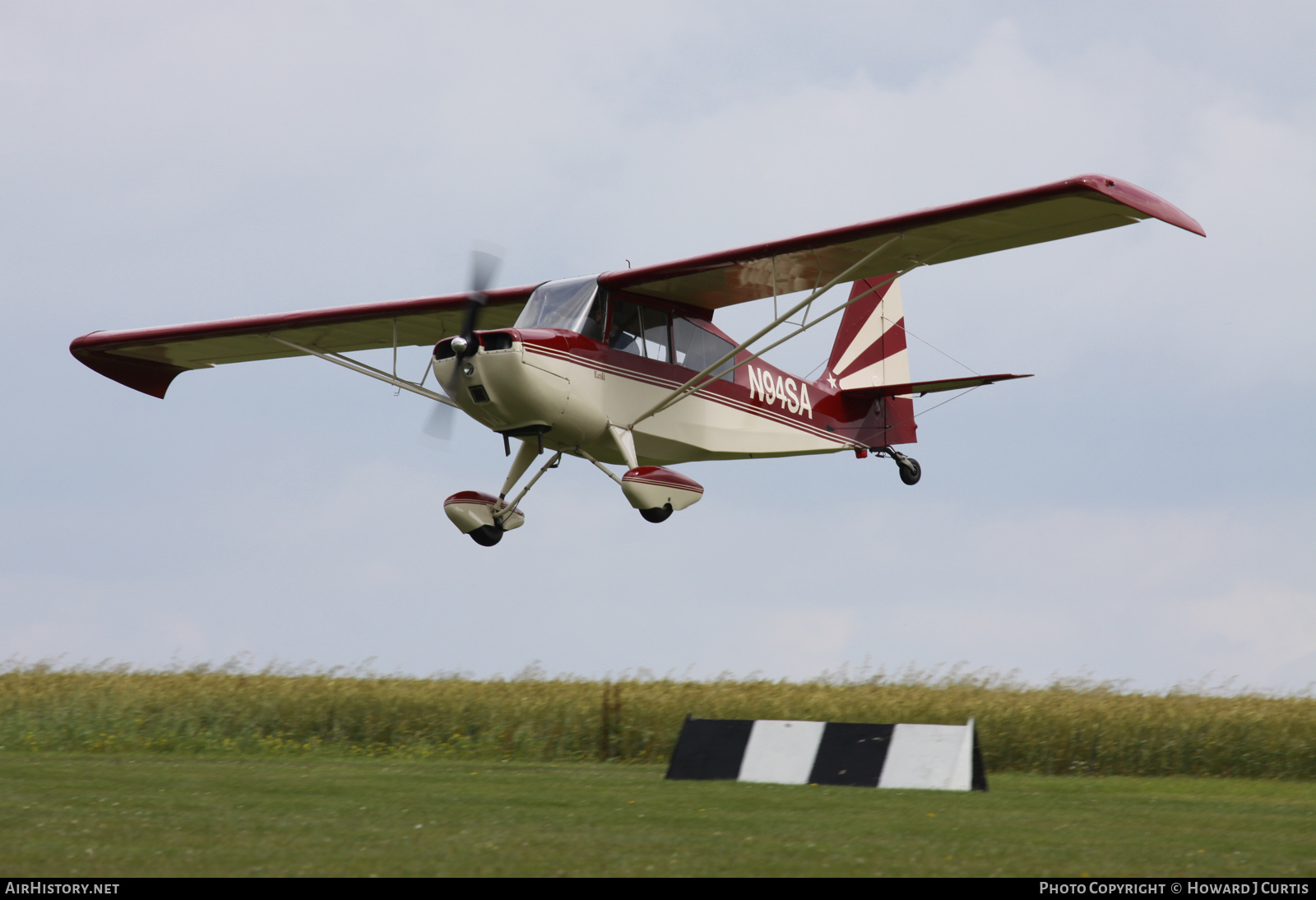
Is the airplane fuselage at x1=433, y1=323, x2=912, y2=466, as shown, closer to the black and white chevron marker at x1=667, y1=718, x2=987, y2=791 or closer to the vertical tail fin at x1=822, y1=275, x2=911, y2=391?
the vertical tail fin at x1=822, y1=275, x2=911, y2=391

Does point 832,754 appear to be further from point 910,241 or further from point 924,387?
point 924,387

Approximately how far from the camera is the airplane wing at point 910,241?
11633 mm

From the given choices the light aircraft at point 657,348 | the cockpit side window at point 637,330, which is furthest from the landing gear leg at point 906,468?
the cockpit side window at point 637,330

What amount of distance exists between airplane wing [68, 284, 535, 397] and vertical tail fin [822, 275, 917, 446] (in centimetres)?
493

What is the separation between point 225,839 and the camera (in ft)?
22.7

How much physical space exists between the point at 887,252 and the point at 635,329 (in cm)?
287

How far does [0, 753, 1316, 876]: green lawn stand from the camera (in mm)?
6328

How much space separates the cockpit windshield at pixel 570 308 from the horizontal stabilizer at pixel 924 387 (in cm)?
511

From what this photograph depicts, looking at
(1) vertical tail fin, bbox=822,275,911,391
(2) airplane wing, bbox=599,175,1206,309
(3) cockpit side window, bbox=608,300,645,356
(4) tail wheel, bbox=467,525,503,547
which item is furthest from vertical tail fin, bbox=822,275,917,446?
(4) tail wheel, bbox=467,525,503,547

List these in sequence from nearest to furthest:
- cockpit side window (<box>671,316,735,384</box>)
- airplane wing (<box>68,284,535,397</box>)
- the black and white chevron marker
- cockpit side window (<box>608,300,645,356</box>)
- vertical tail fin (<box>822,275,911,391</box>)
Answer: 1. the black and white chevron marker
2. cockpit side window (<box>608,300,645,356</box>)
3. cockpit side window (<box>671,316,735,384</box>)
4. airplane wing (<box>68,284,535,397</box>)
5. vertical tail fin (<box>822,275,911,391</box>)

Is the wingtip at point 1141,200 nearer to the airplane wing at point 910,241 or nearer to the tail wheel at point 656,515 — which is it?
the airplane wing at point 910,241

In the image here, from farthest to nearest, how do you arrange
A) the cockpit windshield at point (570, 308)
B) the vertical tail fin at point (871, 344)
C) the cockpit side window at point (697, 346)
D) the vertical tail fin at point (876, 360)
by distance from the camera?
the vertical tail fin at point (871, 344) < the vertical tail fin at point (876, 360) < the cockpit side window at point (697, 346) < the cockpit windshield at point (570, 308)
